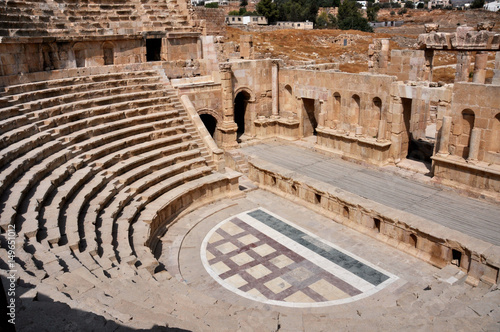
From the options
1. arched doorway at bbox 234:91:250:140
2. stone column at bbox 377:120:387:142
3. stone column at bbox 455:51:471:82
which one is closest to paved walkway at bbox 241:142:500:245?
stone column at bbox 377:120:387:142

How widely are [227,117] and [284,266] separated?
31.0ft

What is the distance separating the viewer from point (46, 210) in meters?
9.19

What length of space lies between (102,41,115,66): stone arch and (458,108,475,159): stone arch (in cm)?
1357

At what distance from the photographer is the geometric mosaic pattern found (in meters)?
9.63

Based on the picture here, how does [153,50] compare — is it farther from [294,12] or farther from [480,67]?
[294,12]

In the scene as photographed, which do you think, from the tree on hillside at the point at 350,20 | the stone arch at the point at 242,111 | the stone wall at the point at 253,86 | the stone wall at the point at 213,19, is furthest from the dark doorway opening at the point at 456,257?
the tree on hillside at the point at 350,20

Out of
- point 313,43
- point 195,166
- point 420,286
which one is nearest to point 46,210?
point 195,166

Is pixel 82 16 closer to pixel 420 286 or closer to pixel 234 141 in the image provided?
pixel 234 141

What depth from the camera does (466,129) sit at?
1338cm

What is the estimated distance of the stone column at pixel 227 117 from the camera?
18.3m

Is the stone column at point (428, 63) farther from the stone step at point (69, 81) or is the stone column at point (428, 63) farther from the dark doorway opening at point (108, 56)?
the dark doorway opening at point (108, 56)

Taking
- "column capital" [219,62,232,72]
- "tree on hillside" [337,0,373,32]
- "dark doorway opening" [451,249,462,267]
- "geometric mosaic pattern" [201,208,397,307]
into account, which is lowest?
"geometric mosaic pattern" [201,208,397,307]

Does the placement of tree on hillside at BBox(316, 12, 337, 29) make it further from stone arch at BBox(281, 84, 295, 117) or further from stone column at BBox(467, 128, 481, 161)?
stone column at BBox(467, 128, 481, 161)

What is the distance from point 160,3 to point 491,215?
54.4ft
